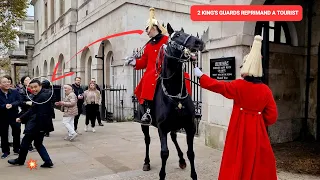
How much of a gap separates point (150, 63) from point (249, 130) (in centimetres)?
251

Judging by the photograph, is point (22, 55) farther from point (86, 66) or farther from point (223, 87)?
point (223, 87)

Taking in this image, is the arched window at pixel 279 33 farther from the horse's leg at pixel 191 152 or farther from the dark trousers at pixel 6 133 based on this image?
the dark trousers at pixel 6 133

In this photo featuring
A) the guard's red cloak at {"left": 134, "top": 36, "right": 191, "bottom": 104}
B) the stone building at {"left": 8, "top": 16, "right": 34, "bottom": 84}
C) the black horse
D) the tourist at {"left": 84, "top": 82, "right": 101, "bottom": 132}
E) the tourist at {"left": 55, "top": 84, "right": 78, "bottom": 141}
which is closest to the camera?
the black horse

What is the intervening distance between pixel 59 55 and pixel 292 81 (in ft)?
64.2

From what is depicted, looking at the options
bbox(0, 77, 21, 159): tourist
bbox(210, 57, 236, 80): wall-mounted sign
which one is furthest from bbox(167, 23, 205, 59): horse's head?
bbox(0, 77, 21, 159): tourist

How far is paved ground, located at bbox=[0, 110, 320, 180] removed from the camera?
514 centimetres

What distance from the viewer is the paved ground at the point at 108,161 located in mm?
5137

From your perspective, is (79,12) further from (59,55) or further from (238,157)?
(238,157)

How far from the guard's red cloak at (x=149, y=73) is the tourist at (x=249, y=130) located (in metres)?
1.64

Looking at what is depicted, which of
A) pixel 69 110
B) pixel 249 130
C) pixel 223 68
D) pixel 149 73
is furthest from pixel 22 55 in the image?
pixel 249 130

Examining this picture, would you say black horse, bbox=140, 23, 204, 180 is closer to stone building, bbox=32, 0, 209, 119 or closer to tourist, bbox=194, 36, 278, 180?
tourist, bbox=194, 36, 278, 180

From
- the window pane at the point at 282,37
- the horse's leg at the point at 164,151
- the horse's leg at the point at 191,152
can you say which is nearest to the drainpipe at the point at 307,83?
the window pane at the point at 282,37

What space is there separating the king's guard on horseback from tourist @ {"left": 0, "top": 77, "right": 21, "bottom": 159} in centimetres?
340

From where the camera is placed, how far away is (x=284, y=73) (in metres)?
7.48
